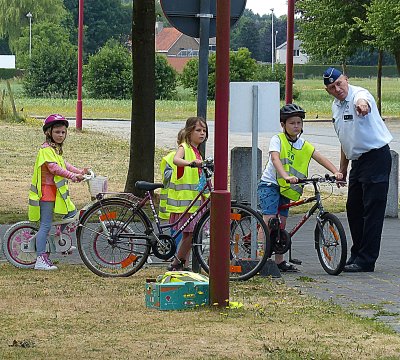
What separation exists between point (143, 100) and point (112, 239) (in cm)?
594

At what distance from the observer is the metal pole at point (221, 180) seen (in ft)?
27.2

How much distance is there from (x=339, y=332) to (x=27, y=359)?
2.02 metres

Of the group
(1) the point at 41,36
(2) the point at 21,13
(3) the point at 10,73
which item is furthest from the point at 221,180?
(2) the point at 21,13

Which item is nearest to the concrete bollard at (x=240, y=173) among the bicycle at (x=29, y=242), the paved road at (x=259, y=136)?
the bicycle at (x=29, y=242)

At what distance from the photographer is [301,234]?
45.4 ft

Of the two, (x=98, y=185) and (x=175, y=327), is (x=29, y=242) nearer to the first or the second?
(x=98, y=185)

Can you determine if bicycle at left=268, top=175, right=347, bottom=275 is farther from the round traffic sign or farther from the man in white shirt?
the round traffic sign

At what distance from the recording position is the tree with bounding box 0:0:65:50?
343 ft

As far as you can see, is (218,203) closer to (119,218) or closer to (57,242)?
(119,218)

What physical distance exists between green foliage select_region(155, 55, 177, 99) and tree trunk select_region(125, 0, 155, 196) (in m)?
55.3

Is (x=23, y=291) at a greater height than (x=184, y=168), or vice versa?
(x=184, y=168)

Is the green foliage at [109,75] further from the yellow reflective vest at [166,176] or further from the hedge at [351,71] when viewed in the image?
the yellow reflective vest at [166,176]

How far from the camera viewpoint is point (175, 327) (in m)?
7.72

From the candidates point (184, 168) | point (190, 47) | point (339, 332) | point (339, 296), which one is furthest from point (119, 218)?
point (190, 47)
